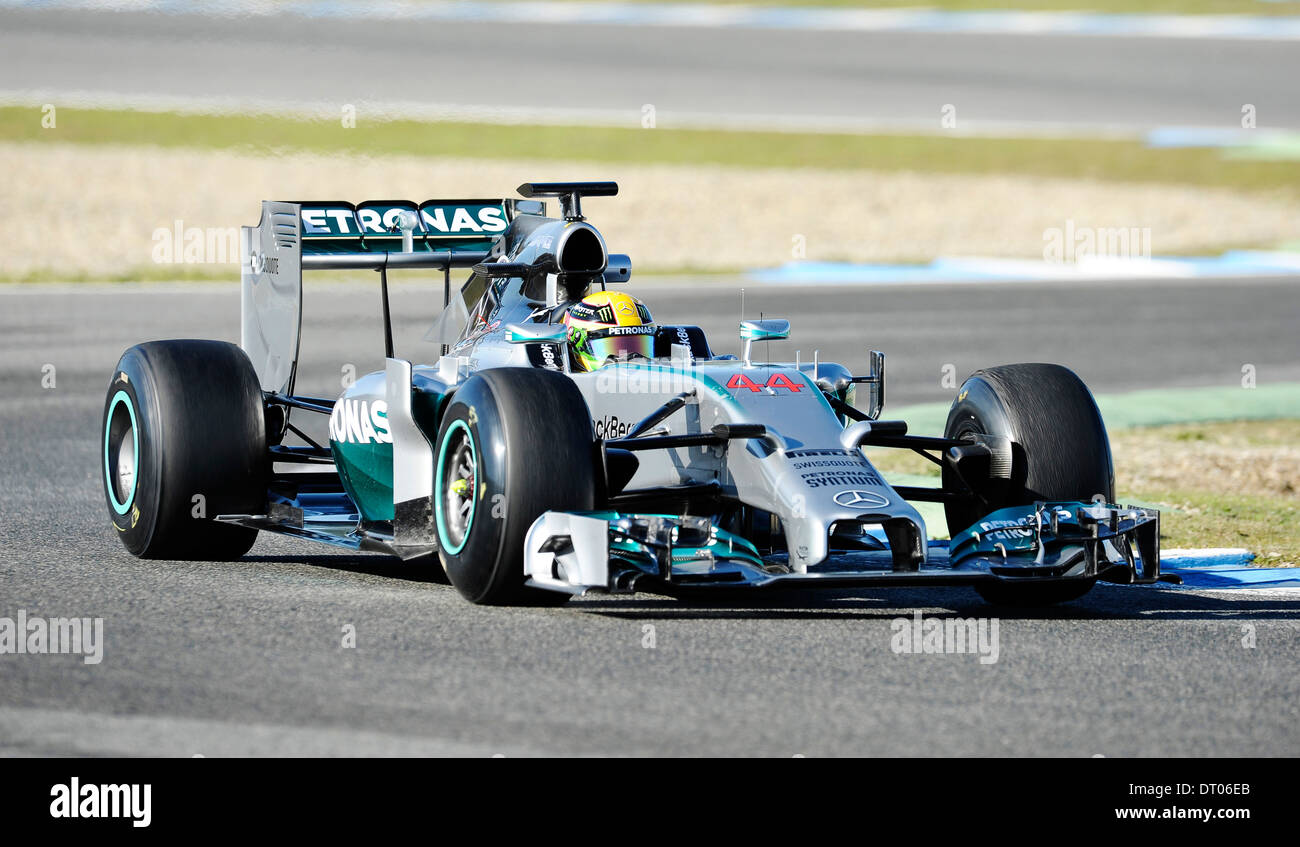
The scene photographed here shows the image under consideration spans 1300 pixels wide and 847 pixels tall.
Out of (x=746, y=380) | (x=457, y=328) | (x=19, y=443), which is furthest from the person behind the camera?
(x=19, y=443)

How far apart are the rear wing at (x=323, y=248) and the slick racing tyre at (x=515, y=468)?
230 cm

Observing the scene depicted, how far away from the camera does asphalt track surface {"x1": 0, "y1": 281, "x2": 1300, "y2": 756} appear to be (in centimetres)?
644

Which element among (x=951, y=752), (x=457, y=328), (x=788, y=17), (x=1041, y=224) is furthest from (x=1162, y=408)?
(x=788, y=17)

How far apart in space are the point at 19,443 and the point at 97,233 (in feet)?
57.2

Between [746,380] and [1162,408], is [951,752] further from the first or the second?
[1162,408]

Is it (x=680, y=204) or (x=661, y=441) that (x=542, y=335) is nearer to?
(x=661, y=441)

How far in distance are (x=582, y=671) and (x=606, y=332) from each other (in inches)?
96.8

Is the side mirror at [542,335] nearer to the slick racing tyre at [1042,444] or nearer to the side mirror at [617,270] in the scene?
the side mirror at [617,270]

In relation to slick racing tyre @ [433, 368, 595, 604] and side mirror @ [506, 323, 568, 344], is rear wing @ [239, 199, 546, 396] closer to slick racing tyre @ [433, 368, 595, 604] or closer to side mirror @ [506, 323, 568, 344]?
side mirror @ [506, 323, 568, 344]

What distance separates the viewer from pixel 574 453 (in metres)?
8.27

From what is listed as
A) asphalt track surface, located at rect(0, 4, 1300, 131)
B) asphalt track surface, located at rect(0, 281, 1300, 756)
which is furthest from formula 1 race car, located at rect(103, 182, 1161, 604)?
asphalt track surface, located at rect(0, 4, 1300, 131)

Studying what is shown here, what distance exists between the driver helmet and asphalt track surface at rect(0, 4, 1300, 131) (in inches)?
1295

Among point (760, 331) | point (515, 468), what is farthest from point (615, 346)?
point (515, 468)

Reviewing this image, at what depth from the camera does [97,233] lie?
1232 inches
